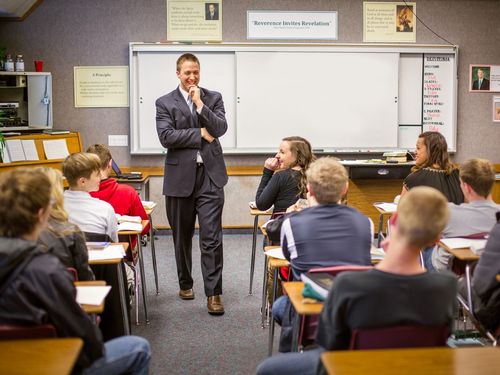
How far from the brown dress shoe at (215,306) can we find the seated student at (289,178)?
29.7 inches

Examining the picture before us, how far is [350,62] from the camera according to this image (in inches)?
273

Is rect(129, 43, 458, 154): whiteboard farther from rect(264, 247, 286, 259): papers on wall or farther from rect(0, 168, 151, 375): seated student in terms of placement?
rect(0, 168, 151, 375): seated student

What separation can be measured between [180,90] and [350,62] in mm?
3005

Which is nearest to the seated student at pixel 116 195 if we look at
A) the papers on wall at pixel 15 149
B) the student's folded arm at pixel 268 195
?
the student's folded arm at pixel 268 195

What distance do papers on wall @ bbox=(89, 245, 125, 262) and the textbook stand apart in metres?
1.03

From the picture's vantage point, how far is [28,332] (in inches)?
77.0

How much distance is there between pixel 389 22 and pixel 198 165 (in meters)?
3.55

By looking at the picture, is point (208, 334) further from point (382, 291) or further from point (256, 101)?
point (256, 101)

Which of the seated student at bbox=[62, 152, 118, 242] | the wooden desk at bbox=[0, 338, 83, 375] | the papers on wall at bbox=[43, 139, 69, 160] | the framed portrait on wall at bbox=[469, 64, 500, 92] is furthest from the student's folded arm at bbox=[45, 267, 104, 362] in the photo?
the framed portrait on wall at bbox=[469, 64, 500, 92]

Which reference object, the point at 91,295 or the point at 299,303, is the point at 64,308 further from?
the point at 299,303

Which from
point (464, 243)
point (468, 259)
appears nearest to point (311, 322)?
point (468, 259)

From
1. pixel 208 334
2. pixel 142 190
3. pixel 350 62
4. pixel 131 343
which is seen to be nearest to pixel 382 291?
pixel 131 343

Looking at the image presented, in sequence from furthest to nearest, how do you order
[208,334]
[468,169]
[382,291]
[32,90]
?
[32,90]
[208,334]
[468,169]
[382,291]

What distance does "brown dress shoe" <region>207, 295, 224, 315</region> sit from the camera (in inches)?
169
